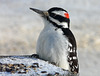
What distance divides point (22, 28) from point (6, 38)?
4.87 ft

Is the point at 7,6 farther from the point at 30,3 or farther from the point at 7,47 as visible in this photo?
the point at 7,47

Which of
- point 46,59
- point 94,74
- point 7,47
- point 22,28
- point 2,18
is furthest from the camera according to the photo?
point 2,18

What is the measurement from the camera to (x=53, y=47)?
4938mm

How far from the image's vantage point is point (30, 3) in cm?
1667

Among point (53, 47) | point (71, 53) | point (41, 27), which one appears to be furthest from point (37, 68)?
point (41, 27)

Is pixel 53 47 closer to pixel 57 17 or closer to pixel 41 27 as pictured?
pixel 57 17

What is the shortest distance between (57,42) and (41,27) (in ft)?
26.5

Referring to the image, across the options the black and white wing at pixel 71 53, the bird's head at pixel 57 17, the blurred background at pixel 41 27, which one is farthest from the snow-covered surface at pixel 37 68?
the blurred background at pixel 41 27

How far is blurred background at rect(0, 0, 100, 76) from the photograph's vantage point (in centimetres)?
1067

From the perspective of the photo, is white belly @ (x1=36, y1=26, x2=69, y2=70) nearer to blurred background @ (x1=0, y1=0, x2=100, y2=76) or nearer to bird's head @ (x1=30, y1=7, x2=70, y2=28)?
bird's head @ (x1=30, y1=7, x2=70, y2=28)

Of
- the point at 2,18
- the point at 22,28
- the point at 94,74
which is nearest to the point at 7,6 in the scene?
the point at 2,18

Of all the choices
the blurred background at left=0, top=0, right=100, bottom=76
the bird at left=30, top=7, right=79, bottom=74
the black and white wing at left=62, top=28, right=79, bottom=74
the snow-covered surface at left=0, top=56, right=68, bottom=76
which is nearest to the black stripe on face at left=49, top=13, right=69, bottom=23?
the bird at left=30, top=7, right=79, bottom=74

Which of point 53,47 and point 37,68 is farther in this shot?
point 53,47

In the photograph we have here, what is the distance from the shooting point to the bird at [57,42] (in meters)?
4.94
